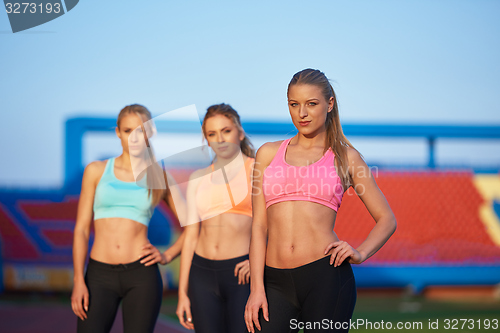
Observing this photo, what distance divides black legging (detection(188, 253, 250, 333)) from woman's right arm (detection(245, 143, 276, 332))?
0.82 meters

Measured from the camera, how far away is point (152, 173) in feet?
10.7

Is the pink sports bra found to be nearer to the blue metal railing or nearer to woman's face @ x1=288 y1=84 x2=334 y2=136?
woman's face @ x1=288 y1=84 x2=334 y2=136

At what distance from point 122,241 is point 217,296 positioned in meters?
0.67

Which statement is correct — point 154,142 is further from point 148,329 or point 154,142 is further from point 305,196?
point 305,196

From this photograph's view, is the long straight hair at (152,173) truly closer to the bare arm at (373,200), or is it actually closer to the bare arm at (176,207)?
the bare arm at (176,207)

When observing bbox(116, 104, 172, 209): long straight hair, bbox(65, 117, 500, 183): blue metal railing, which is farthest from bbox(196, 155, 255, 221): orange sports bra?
bbox(65, 117, 500, 183): blue metal railing

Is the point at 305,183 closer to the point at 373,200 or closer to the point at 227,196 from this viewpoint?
the point at 373,200

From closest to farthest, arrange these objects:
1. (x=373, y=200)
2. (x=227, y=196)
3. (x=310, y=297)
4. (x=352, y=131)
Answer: (x=310, y=297) → (x=373, y=200) → (x=227, y=196) → (x=352, y=131)

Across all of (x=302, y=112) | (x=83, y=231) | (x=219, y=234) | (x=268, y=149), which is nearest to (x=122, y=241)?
(x=83, y=231)

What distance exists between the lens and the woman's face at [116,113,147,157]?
3.13 m

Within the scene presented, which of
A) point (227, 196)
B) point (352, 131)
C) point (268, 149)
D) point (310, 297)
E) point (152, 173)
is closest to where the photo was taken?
point (310, 297)

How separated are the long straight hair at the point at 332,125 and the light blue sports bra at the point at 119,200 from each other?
1.28 meters

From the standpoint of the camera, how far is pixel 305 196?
2.28 meters

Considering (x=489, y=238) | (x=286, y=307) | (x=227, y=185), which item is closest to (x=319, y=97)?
(x=286, y=307)
